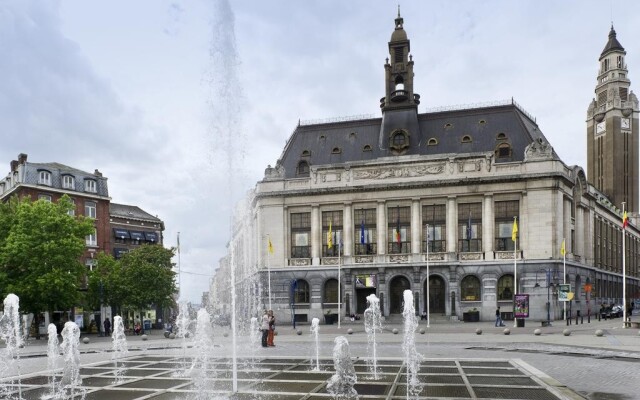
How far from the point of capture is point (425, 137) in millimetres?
65562

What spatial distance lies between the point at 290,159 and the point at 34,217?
33778 millimetres

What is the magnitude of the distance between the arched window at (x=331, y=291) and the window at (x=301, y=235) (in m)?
4.18

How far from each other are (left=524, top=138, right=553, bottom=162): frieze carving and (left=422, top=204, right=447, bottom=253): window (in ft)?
34.4

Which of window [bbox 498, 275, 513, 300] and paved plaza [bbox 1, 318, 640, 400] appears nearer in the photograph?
paved plaza [bbox 1, 318, 640, 400]

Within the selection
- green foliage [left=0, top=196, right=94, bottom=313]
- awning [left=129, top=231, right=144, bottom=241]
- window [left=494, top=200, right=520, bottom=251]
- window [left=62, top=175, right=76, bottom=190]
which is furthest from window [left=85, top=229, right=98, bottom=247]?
window [left=494, top=200, right=520, bottom=251]

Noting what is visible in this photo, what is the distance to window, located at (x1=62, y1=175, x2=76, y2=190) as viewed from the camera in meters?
63.6

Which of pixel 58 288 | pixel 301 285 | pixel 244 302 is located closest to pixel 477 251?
pixel 301 285

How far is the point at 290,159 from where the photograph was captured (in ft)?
229

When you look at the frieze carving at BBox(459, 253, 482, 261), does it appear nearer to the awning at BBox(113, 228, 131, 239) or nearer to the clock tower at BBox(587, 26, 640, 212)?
the awning at BBox(113, 228, 131, 239)

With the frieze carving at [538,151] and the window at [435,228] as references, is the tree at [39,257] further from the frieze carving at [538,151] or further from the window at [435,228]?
the frieze carving at [538,151]

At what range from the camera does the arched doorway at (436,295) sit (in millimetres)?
60156

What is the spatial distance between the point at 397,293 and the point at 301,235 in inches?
523

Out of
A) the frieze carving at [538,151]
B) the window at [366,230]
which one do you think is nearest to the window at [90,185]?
the window at [366,230]

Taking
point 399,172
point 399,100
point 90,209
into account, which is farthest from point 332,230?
point 90,209
